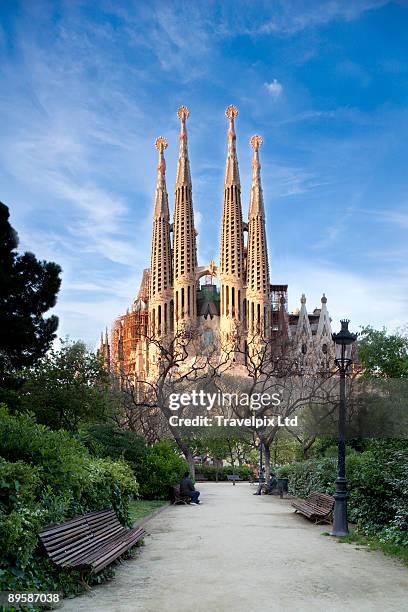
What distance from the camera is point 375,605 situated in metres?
6.73

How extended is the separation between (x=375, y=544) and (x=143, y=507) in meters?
8.68

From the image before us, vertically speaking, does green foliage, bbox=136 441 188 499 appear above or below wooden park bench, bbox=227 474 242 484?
above

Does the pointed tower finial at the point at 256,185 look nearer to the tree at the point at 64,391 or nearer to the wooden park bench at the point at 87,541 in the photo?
the tree at the point at 64,391

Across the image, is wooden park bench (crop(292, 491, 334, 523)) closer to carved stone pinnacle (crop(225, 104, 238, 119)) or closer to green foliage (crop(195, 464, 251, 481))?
green foliage (crop(195, 464, 251, 481))

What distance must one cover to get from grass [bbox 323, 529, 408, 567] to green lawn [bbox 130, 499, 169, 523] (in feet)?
15.6

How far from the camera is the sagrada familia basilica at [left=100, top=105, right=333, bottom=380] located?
281 feet

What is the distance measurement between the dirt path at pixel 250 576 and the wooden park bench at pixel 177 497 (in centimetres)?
745

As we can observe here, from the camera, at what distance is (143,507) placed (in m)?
18.1

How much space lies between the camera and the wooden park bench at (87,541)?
6.82 m

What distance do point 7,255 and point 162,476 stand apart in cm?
933

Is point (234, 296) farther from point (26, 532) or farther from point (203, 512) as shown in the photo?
point (26, 532)

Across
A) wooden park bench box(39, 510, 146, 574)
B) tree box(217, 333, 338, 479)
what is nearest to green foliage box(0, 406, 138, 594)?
wooden park bench box(39, 510, 146, 574)

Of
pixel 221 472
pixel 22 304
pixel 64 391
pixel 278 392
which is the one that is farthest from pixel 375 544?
pixel 221 472

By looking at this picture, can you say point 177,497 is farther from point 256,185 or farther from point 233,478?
point 256,185
